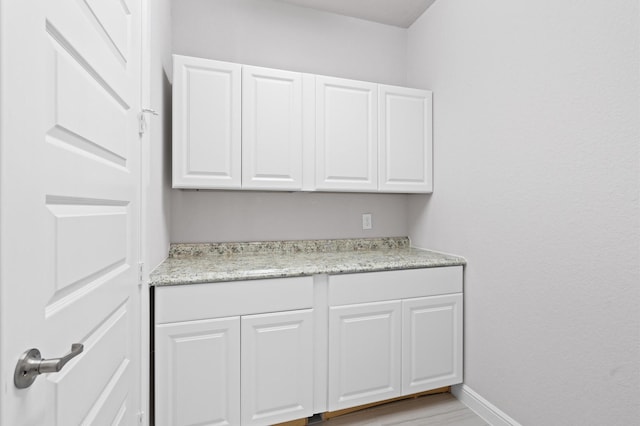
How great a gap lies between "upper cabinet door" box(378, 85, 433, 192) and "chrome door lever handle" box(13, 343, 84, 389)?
74.2 inches

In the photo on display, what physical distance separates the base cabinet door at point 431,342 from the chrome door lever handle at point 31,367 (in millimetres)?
1613

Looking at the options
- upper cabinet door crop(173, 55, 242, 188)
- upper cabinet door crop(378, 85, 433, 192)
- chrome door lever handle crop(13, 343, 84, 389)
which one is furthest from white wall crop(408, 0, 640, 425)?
chrome door lever handle crop(13, 343, 84, 389)

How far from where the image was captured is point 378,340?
1781 mm

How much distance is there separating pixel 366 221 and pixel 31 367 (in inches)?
83.5

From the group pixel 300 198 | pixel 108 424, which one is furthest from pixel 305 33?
pixel 108 424

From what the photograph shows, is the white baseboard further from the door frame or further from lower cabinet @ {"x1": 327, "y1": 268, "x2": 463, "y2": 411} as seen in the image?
the door frame

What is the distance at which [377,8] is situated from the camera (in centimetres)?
232

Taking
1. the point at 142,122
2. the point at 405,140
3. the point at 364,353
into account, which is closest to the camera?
the point at 142,122

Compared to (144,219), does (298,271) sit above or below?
below

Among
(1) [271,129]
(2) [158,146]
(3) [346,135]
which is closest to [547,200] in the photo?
(3) [346,135]

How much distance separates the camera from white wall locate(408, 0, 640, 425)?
46.1 inches

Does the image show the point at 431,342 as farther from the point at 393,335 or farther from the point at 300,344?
the point at 300,344

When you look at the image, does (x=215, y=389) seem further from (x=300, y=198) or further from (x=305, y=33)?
(x=305, y=33)

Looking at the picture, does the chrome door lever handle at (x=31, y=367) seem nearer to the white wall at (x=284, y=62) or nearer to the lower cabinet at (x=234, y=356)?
the lower cabinet at (x=234, y=356)
